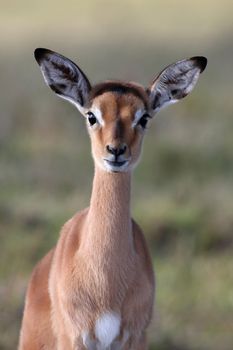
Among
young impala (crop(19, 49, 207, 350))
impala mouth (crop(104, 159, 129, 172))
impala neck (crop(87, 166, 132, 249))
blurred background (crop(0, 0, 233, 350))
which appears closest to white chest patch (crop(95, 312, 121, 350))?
young impala (crop(19, 49, 207, 350))

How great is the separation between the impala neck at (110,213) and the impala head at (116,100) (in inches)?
6.4

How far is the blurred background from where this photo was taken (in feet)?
35.9

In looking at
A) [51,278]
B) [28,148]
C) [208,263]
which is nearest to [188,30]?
[28,148]

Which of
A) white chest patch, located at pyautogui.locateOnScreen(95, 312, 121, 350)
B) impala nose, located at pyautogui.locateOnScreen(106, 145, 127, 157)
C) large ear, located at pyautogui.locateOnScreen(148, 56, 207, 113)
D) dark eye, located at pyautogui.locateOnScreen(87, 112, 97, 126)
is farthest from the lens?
large ear, located at pyautogui.locateOnScreen(148, 56, 207, 113)

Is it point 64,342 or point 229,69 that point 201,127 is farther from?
point 64,342

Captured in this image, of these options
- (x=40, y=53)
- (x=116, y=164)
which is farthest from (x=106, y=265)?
(x=40, y=53)

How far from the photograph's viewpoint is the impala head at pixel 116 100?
760cm

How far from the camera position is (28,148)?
16469 mm

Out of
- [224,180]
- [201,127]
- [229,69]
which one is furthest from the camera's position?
[229,69]

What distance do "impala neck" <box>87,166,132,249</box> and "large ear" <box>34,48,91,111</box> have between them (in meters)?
0.46

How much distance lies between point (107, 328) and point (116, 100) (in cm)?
118

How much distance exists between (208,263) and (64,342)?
4.51 m

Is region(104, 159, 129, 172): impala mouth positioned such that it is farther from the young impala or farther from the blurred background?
the blurred background

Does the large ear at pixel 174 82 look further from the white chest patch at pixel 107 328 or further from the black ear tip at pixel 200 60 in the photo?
the white chest patch at pixel 107 328
